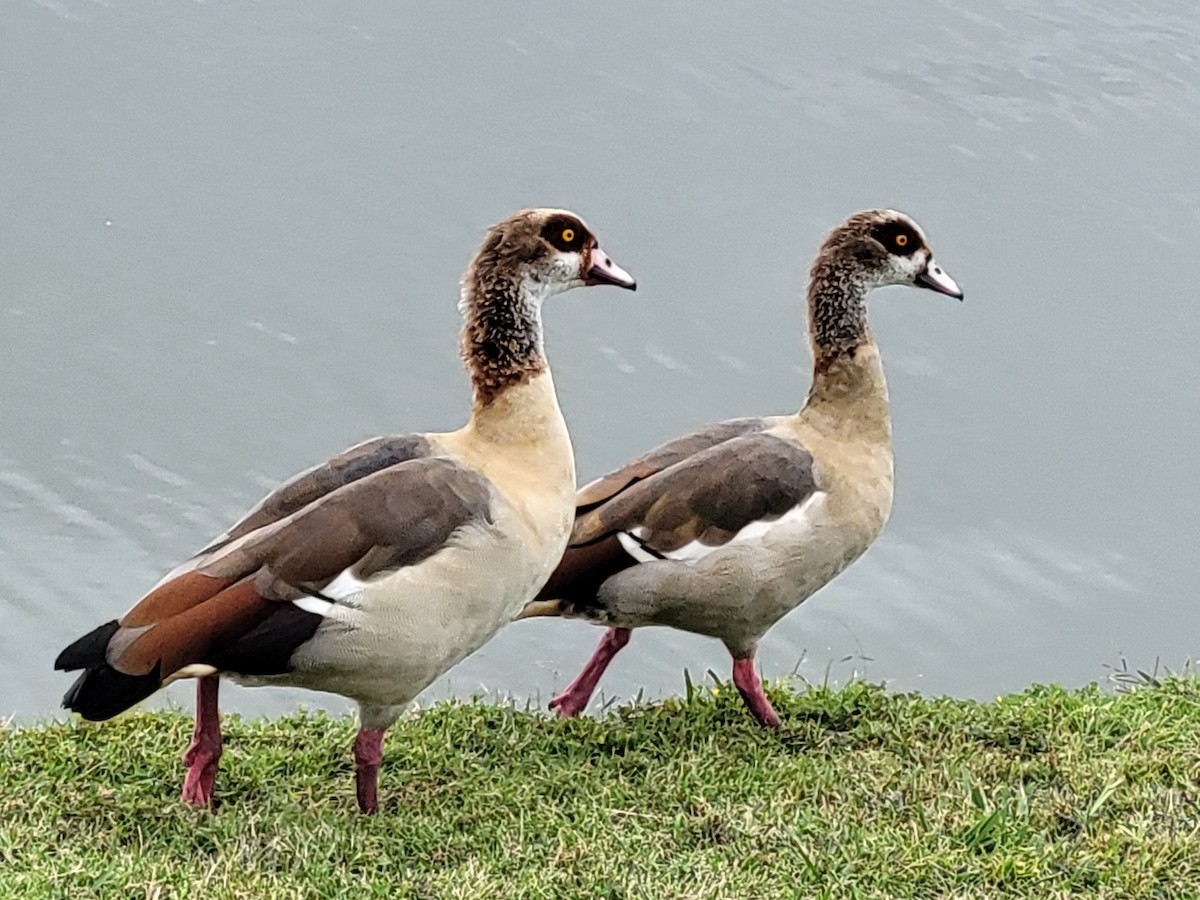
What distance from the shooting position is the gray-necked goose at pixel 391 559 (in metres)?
4.22

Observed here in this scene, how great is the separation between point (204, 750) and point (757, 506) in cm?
176

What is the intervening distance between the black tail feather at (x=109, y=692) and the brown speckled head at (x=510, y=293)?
1216mm

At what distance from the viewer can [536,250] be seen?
473 centimetres

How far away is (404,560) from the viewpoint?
4.38 meters

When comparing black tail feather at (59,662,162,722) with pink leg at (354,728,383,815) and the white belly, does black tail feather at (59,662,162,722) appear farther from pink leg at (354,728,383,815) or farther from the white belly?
pink leg at (354,728,383,815)

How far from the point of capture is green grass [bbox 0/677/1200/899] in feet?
13.5

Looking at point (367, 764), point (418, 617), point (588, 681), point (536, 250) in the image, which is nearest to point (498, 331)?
point (536, 250)

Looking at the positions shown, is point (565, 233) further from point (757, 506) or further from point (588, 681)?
point (588, 681)

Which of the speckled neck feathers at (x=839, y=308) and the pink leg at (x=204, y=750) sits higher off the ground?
the speckled neck feathers at (x=839, y=308)

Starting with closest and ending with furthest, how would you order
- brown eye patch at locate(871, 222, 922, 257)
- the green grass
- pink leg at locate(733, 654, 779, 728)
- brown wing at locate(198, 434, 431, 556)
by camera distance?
the green grass → brown wing at locate(198, 434, 431, 556) → pink leg at locate(733, 654, 779, 728) → brown eye patch at locate(871, 222, 922, 257)

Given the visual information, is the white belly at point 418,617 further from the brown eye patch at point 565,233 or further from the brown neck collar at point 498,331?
A: the brown eye patch at point 565,233

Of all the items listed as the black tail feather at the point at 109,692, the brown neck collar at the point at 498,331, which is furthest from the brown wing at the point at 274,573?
the brown neck collar at the point at 498,331

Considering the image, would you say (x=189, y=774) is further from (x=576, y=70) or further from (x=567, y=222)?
(x=576, y=70)

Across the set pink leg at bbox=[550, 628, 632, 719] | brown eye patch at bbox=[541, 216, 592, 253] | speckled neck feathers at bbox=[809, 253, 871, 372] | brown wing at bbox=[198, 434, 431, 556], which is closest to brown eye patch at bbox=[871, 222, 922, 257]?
speckled neck feathers at bbox=[809, 253, 871, 372]
